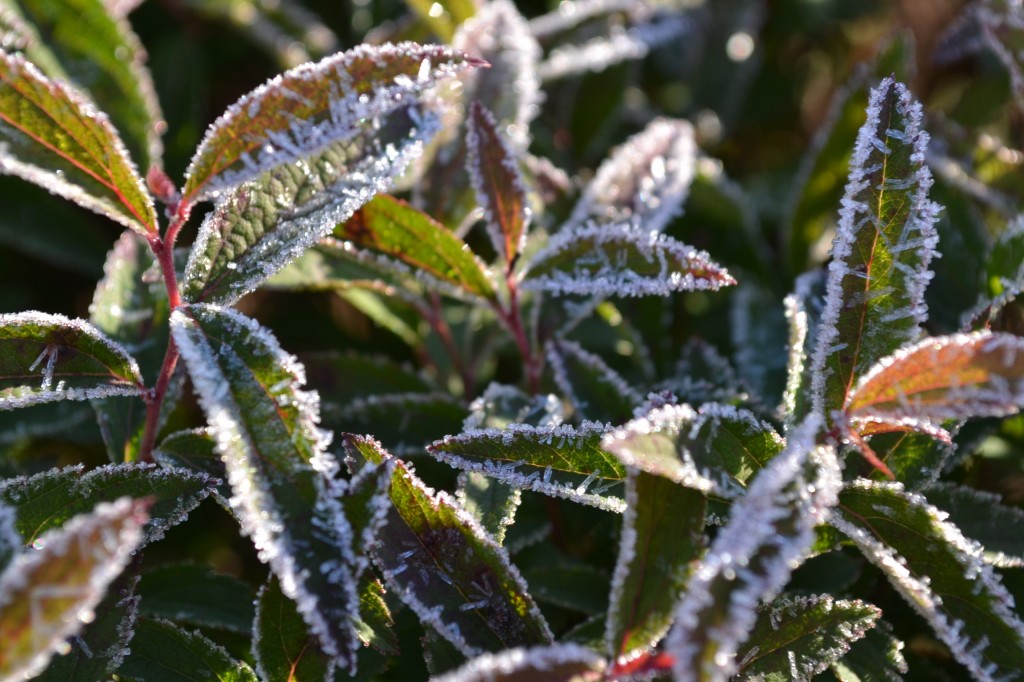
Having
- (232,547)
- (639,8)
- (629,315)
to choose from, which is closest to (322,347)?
(232,547)

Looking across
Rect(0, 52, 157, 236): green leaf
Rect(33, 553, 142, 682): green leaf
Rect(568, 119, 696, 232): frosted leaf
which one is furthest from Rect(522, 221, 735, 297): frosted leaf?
Rect(33, 553, 142, 682): green leaf

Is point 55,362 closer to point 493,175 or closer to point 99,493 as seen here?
point 99,493

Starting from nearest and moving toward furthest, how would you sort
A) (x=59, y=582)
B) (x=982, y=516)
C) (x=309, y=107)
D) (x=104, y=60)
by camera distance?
1. (x=59, y=582)
2. (x=309, y=107)
3. (x=982, y=516)
4. (x=104, y=60)

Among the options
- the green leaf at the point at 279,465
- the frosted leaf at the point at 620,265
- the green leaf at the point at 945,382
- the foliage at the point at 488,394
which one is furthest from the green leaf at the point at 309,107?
the green leaf at the point at 945,382

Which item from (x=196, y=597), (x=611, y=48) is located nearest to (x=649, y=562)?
(x=196, y=597)

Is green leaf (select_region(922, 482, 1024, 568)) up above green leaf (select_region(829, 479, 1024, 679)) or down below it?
above

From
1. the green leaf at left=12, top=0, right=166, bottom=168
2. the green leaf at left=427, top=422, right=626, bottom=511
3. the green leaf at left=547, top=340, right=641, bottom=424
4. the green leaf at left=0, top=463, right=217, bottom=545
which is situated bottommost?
the green leaf at left=427, top=422, right=626, bottom=511

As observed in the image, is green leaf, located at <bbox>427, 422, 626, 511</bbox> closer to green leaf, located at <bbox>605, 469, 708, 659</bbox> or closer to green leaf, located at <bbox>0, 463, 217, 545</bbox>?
green leaf, located at <bbox>605, 469, 708, 659</bbox>

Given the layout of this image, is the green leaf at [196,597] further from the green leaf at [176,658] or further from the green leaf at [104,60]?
the green leaf at [104,60]
